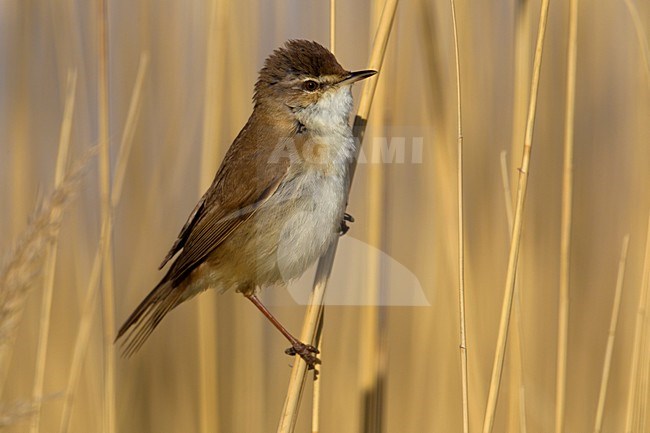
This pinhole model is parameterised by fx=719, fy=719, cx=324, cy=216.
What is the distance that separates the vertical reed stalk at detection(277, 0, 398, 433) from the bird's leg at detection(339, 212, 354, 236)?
11 centimetres

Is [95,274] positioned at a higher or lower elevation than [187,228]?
lower

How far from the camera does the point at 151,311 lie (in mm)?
1905

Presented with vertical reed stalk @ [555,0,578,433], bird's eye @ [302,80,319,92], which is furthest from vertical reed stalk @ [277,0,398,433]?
vertical reed stalk @ [555,0,578,433]

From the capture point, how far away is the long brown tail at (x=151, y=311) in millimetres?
1896

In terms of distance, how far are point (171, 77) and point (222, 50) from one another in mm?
168

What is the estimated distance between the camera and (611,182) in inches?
83.0

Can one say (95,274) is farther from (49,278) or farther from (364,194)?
(364,194)

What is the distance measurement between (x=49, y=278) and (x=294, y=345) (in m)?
0.69

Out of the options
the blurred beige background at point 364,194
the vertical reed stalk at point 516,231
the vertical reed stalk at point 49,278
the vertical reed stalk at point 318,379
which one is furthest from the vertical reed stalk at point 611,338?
the vertical reed stalk at point 49,278

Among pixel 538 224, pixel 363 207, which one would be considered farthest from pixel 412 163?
pixel 538 224

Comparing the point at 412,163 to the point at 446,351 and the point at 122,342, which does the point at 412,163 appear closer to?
the point at 446,351

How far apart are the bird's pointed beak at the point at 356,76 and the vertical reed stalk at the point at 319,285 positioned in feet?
0.08

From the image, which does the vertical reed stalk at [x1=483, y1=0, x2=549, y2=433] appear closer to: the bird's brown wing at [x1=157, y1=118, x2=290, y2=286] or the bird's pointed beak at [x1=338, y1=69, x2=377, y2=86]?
the bird's pointed beak at [x1=338, y1=69, x2=377, y2=86]

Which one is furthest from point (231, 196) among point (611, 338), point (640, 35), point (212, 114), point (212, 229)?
point (640, 35)
